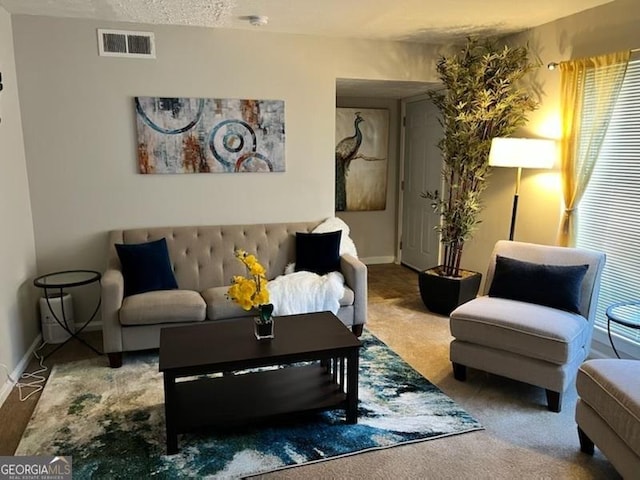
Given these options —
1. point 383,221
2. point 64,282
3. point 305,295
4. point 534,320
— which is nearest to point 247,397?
point 305,295

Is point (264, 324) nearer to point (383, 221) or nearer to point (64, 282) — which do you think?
point (64, 282)

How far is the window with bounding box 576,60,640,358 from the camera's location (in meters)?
3.25

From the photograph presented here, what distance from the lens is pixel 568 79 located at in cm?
364

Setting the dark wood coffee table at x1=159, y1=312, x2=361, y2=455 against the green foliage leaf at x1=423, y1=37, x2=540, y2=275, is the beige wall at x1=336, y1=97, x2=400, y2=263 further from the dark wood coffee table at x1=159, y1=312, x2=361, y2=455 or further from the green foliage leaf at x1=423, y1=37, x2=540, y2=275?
the dark wood coffee table at x1=159, y1=312, x2=361, y2=455

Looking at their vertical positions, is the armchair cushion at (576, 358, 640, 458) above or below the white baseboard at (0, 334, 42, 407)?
above

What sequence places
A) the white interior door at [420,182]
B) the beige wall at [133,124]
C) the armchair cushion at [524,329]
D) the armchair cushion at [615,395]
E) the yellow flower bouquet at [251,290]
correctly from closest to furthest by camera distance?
the armchair cushion at [615,395] → the yellow flower bouquet at [251,290] → the armchair cushion at [524,329] → the beige wall at [133,124] → the white interior door at [420,182]

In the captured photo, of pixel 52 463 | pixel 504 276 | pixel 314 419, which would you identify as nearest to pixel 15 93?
pixel 52 463

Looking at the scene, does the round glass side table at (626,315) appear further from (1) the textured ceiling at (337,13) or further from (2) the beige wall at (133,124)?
(2) the beige wall at (133,124)

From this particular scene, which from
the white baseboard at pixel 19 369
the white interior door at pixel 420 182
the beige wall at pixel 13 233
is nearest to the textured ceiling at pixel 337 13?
the beige wall at pixel 13 233

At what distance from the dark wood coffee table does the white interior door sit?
3112mm

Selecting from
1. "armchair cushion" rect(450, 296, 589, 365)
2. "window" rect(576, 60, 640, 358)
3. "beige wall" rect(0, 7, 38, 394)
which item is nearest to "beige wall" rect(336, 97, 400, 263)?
"window" rect(576, 60, 640, 358)

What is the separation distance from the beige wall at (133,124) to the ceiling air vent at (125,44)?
0.16 ft

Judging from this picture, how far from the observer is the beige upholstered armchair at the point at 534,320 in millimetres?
2691

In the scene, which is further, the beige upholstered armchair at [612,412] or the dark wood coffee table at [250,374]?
the dark wood coffee table at [250,374]
